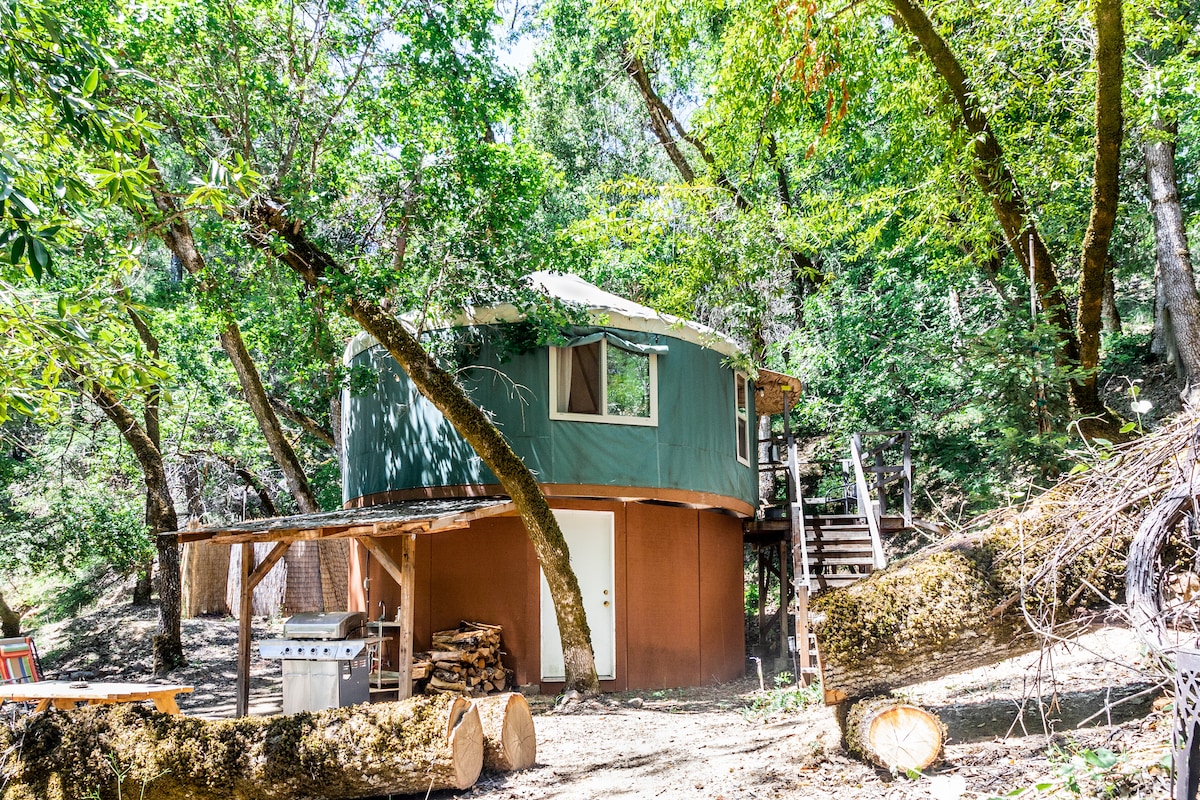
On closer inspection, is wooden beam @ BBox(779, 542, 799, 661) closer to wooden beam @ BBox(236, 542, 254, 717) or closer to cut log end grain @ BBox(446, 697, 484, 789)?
wooden beam @ BBox(236, 542, 254, 717)

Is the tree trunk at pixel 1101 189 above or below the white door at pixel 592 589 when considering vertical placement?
above

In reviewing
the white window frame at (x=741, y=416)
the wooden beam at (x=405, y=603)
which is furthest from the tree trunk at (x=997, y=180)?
the wooden beam at (x=405, y=603)

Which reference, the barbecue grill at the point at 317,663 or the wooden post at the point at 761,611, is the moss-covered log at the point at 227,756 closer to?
the barbecue grill at the point at 317,663

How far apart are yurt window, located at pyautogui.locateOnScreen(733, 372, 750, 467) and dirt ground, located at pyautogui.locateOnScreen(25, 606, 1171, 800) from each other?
3.83 metres

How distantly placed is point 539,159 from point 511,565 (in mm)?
4799

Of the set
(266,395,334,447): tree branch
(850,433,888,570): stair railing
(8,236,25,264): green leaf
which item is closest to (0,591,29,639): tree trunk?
(266,395,334,447): tree branch

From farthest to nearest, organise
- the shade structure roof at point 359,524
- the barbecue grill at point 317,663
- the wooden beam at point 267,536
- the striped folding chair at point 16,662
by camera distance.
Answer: the striped folding chair at point 16,662
the wooden beam at point 267,536
the shade structure roof at point 359,524
the barbecue grill at point 317,663

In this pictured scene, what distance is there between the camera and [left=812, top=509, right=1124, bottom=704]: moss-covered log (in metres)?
4.49

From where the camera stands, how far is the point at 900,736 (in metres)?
4.70

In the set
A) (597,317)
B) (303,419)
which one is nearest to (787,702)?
(597,317)

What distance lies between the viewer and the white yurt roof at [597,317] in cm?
1047

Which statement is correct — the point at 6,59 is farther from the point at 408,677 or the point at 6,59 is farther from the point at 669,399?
the point at 669,399

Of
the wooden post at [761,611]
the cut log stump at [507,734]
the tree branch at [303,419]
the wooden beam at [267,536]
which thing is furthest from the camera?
the tree branch at [303,419]

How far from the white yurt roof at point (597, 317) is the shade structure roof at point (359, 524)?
6.90 ft
